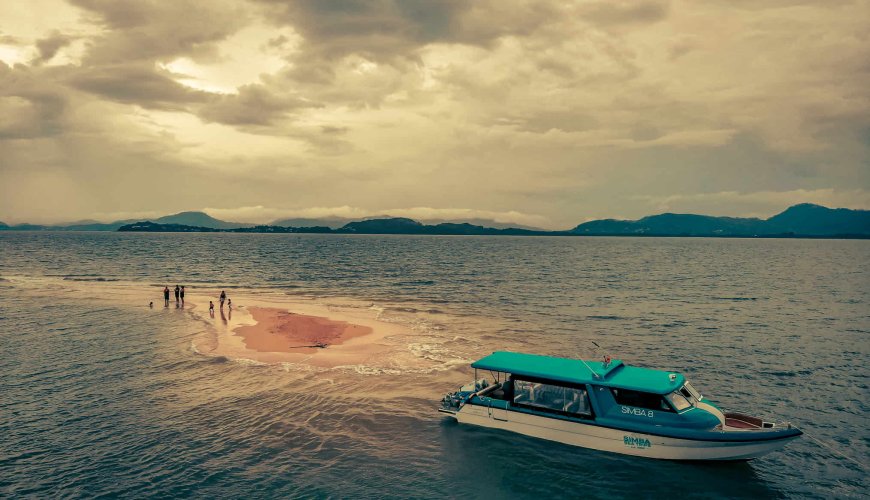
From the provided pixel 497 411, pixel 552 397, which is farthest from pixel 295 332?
pixel 552 397

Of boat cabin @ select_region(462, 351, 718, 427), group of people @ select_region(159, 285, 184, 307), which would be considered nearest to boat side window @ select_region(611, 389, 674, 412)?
boat cabin @ select_region(462, 351, 718, 427)

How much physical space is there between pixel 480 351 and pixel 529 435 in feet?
54.5

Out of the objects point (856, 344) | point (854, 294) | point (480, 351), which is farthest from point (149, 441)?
point (854, 294)

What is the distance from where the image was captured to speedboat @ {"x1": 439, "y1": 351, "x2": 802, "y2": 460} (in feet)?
73.4

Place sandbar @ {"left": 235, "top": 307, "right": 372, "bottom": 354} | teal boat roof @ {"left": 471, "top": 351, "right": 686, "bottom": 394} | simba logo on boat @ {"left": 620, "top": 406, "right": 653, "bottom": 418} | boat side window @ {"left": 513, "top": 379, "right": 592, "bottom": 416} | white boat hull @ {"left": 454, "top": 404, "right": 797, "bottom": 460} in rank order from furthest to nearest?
sandbar @ {"left": 235, "top": 307, "right": 372, "bottom": 354} < boat side window @ {"left": 513, "top": 379, "right": 592, "bottom": 416} < teal boat roof @ {"left": 471, "top": 351, "right": 686, "bottom": 394} < simba logo on boat @ {"left": 620, "top": 406, "right": 653, "bottom": 418} < white boat hull @ {"left": 454, "top": 404, "right": 797, "bottom": 460}

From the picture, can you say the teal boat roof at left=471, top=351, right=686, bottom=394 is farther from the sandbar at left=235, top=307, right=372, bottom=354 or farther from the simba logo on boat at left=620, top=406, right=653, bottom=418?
the sandbar at left=235, top=307, right=372, bottom=354

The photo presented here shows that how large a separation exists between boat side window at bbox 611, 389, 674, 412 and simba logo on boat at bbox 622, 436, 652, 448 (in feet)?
5.00

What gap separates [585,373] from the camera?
2569cm

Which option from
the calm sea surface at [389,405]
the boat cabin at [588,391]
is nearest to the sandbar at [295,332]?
the calm sea surface at [389,405]

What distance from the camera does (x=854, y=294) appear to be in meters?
82.1

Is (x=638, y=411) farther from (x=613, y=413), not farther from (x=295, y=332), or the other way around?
(x=295, y=332)

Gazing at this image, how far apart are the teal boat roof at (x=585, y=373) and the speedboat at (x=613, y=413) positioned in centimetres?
5

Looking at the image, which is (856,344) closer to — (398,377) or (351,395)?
(398,377)

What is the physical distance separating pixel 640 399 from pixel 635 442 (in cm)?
205
